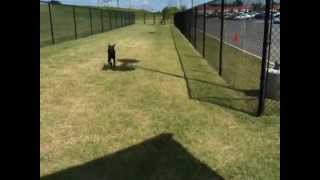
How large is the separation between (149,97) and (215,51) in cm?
661

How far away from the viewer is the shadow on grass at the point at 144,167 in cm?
426

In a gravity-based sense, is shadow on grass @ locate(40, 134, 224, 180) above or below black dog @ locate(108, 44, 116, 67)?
below

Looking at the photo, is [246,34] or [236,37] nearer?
[246,34]

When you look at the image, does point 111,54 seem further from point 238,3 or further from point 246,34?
point 246,34

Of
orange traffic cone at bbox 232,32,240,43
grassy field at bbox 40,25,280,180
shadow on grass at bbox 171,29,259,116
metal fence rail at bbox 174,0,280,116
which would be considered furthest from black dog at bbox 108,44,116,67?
orange traffic cone at bbox 232,32,240,43

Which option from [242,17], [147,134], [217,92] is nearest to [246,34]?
[242,17]

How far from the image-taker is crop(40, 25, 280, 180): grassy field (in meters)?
4.46

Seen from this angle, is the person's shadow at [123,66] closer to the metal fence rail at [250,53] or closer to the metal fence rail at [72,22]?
the metal fence rail at [250,53]

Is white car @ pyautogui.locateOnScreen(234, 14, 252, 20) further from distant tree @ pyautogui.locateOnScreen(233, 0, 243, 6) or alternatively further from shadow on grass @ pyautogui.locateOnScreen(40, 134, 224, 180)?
shadow on grass @ pyautogui.locateOnScreen(40, 134, 224, 180)

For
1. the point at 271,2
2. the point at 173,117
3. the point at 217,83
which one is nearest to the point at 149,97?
the point at 173,117

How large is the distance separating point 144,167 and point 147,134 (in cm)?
126

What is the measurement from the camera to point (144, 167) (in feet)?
14.8
